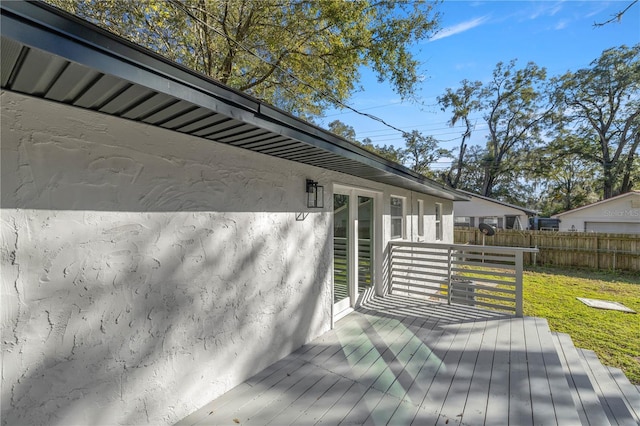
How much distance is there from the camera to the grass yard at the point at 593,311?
4.14 meters

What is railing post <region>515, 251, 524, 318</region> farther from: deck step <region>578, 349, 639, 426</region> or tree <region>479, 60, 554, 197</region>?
tree <region>479, 60, 554, 197</region>

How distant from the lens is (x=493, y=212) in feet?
56.2

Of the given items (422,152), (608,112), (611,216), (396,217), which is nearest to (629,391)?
(396,217)

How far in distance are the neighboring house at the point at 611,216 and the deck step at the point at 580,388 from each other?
1527cm

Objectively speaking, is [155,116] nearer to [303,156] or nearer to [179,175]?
[179,175]

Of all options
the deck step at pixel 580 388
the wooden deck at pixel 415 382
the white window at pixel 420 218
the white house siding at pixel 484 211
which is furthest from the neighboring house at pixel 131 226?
the white house siding at pixel 484 211

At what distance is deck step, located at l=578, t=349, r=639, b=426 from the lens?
2564 millimetres

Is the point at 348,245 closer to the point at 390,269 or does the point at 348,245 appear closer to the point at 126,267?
the point at 390,269

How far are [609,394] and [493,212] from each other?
16134 millimetres

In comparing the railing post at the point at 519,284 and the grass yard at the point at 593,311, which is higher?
the railing post at the point at 519,284

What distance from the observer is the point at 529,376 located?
9.43 feet

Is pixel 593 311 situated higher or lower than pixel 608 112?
lower

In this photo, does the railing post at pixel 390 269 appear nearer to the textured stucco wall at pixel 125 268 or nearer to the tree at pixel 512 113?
the textured stucco wall at pixel 125 268

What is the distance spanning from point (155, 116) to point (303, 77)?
6284 millimetres
